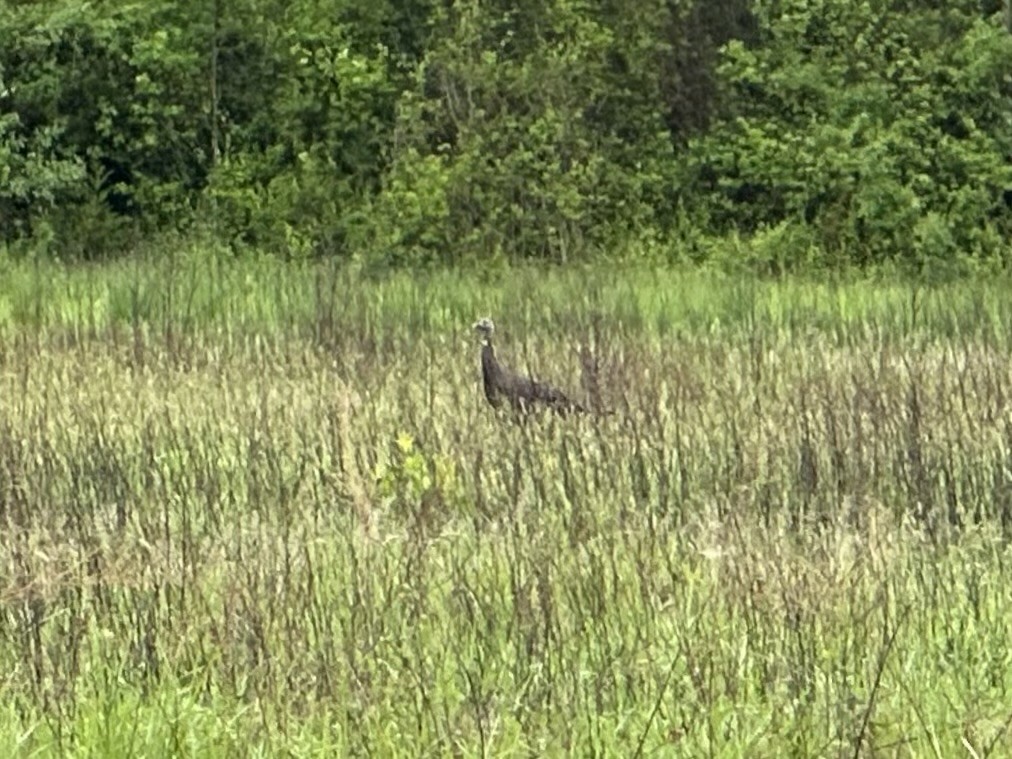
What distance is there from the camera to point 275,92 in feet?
70.0

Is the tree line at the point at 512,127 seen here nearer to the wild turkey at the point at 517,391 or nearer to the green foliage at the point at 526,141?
the green foliage at the point at 526,141

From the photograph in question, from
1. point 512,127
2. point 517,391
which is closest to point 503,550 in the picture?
point 517,391

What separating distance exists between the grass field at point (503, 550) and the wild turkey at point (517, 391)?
0.15 m

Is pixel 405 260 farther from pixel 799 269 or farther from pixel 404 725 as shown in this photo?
pixel 404 725

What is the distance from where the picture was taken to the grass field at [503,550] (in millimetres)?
4297

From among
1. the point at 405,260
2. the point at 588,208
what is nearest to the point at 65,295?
the point at 405,260

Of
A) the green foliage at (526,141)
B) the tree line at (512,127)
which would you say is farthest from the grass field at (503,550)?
the tree line at (512,127)

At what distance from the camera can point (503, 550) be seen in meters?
5.84

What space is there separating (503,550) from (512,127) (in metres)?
14.2

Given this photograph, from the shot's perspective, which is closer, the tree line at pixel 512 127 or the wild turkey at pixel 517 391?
the wild turkey at pixel 517 391

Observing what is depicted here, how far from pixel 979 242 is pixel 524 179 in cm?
442

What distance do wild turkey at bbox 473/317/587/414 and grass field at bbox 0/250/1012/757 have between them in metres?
0.15

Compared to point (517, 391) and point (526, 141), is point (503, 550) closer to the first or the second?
point (517, 391)

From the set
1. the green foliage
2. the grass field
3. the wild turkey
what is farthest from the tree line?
the wild turkey
